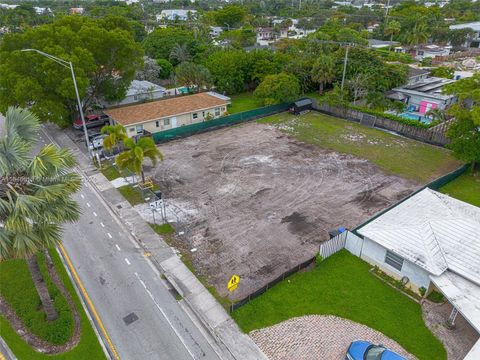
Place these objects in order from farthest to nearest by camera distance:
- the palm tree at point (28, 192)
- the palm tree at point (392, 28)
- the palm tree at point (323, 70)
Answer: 1. the palm tree at point (392, 28)
2. the palm tree at point (323, 70)
3. the palm tree at point (28, 192)

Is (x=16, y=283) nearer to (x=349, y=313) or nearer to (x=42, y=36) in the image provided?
(x=349, y=313)

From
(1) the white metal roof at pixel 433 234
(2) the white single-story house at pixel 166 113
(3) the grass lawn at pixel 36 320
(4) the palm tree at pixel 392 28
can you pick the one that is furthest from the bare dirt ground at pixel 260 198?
(4) the palm tree at pixel 392 28

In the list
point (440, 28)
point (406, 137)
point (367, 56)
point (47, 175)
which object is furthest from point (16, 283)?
point (440, 28)

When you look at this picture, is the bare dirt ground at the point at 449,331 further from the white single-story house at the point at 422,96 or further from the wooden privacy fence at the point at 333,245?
the white single-story house at the point at 422,96

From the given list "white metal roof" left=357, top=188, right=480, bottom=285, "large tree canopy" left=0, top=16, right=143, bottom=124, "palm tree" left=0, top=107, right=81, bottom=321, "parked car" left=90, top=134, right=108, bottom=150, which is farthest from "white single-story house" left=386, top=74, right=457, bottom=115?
"palm tree" left=0, top=107, right=81, bottom=321

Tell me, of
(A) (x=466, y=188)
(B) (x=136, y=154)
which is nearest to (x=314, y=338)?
(B) (x=136, y=154)

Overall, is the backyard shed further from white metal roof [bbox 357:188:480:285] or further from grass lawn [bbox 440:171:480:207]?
white metal roof [bbox 357:188:480:285]
